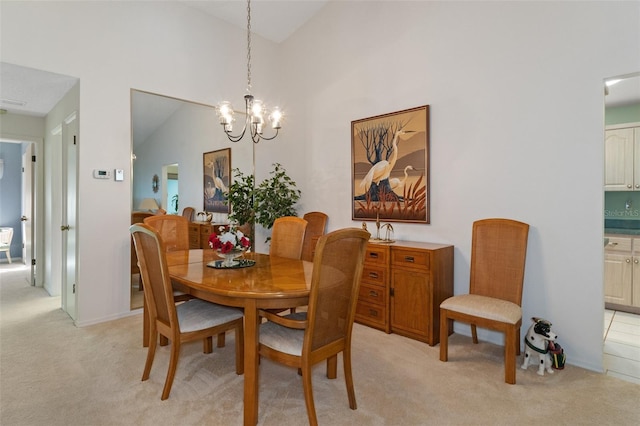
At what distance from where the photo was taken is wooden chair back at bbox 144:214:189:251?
3268mm

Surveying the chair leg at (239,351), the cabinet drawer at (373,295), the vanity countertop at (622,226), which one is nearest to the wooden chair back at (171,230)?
the chair leg at (239,351)

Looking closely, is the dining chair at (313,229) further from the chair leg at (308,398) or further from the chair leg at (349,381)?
the chair leg at (308,398)

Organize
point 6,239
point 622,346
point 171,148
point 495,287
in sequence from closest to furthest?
point 495,287 → point 622,346 → point 171,148 → point 6,239

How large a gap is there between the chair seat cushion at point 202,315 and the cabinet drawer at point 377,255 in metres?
1.46

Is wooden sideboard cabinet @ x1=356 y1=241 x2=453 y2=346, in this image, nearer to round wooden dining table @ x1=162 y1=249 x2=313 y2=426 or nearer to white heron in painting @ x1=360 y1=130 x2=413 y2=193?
white heron in painting @ x1=360 y1=130 x2=413 y2=193

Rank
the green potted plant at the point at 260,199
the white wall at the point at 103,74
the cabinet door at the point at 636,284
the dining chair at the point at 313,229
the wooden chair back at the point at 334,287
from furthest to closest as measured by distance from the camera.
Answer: the green potted plant at the point at 260,199
the dining chair at the point at 313,229
the cabinet door at the point at 636,284
the white wall at the point at 103,74
the wooden chair back at the point at 334,287

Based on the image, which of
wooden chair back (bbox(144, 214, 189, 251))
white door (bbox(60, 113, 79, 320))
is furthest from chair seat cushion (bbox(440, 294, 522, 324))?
white door (bbox(60, 113, 79, 320))

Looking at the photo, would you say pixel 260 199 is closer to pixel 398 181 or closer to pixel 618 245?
pixel 398 181

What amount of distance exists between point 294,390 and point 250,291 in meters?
0.86

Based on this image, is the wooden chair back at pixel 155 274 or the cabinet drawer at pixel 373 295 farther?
the cabinet drawer at pixel 373 295

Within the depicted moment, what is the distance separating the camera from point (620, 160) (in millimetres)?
4020

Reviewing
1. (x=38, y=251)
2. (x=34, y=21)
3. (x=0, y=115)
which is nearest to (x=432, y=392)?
(x=34, y=21)

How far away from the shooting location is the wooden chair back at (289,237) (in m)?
3.02

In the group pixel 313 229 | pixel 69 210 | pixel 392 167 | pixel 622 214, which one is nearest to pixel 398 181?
pixel 392 167
